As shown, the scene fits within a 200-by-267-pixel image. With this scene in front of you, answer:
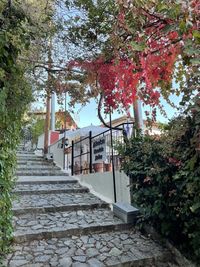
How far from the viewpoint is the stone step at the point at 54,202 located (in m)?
4.75

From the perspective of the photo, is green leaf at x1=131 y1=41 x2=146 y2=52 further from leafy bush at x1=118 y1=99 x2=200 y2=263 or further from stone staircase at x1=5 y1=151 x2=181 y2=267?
stone staircase at x1=5 y1=151 x2=181 y2=267

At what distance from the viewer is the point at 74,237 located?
3.85 meters

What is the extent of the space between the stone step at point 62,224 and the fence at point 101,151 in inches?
45.9

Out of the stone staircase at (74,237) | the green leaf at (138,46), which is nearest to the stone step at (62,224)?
the stone staircase at (74,237)

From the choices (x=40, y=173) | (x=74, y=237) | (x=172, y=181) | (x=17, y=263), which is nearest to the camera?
(x=17, y=263)

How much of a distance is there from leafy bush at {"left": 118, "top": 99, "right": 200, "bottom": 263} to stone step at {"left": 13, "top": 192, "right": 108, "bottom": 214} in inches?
50.3

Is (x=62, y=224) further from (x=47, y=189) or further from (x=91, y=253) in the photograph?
(x=47, y=189)

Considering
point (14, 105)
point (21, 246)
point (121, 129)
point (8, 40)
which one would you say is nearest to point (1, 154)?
point (14, 105)

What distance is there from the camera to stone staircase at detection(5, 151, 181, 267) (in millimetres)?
3197

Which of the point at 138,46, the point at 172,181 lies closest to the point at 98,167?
the point at 172,181

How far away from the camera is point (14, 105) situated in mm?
2484

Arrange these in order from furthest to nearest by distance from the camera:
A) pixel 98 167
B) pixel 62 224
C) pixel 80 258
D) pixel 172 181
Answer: pixel 98 167 < pixel 62 224 < pixel 172 181 < pixel 80 258

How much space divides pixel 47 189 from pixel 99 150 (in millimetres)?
1487

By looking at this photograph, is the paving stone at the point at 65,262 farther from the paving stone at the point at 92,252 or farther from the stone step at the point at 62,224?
the stone step at the point at 62,224
